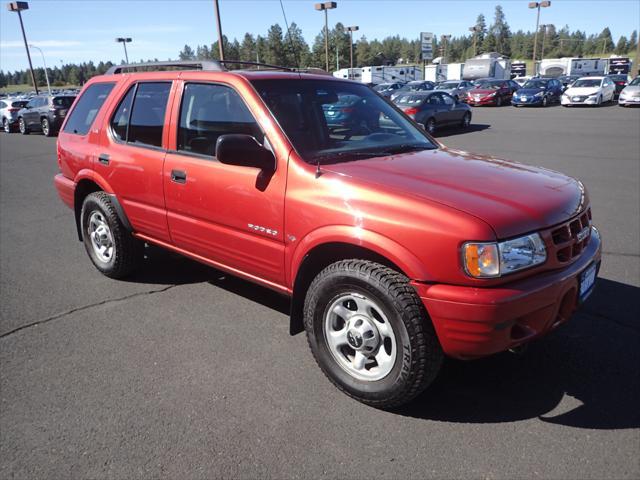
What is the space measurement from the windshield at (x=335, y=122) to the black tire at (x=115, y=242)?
1.98 m

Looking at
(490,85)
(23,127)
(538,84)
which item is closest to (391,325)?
(23,127)

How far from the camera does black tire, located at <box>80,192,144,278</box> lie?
4551mm

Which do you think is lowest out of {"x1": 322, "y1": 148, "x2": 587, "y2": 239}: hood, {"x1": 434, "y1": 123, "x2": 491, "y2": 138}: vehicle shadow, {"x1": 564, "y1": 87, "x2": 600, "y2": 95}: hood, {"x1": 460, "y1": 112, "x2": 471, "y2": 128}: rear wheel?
{"x1": 434, "y1": 123, "x2": 491, "y2": 138}: vehicle shadow

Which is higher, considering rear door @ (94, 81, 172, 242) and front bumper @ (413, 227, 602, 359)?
rear door @ (94, 81, 172, 242)

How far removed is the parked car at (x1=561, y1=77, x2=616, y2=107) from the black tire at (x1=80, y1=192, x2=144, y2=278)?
29.8 m

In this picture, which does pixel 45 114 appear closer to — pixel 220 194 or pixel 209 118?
pixel 209 118

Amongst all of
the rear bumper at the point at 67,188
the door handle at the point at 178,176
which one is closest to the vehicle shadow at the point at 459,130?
the rear bumper at the point at 67,188

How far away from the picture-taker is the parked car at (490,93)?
31.9 metres

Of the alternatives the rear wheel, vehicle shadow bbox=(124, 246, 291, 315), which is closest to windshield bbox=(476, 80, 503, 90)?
the rear wheel

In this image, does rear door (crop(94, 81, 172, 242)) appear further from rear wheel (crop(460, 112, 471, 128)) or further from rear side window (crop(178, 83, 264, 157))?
rear wheel (crop(460, 112, 471, 128))

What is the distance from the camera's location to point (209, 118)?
367cm

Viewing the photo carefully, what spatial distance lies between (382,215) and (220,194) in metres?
1.31

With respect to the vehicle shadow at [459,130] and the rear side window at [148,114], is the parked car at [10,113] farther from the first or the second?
the rear side window at [148,114]

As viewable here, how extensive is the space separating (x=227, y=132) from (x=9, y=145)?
18.8m
